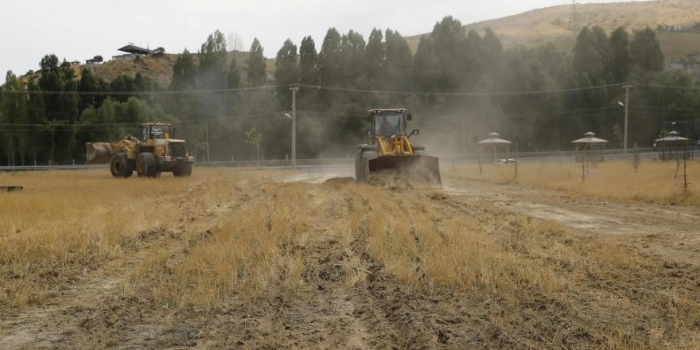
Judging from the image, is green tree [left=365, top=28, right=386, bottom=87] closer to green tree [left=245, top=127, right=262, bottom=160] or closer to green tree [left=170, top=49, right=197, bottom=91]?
green tree [left=245, top=127, right=262, bottom=160]

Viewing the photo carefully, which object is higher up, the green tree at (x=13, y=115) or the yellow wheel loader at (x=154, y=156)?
the green tree at (x=13, y=115)

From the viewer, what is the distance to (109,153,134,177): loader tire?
30312 mm

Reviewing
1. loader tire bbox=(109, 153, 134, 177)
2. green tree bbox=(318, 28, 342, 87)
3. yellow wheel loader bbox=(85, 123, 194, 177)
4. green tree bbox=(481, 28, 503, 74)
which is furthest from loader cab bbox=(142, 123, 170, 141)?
green tree bbox=(481, 28, 503, 74)

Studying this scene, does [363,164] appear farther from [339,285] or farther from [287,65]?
[287,65]

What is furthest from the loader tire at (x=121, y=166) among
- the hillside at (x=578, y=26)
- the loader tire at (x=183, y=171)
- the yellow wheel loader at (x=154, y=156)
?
the hillside at (x=578, y=26)

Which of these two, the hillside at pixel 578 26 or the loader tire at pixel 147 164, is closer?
the loader tire at pixel 147 164

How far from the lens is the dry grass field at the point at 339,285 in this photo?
546 centimetres

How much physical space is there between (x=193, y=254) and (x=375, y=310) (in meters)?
3.70

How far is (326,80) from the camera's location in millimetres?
71812

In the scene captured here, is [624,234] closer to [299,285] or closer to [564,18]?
[299,285]

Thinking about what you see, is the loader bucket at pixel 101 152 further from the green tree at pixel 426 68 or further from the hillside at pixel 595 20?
the hillside at pixel 595 20

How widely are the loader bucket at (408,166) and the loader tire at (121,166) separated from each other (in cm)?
1396

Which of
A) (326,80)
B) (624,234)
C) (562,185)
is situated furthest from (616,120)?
(624,234)

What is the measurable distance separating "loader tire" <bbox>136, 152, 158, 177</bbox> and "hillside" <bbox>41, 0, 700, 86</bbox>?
271ft
